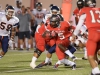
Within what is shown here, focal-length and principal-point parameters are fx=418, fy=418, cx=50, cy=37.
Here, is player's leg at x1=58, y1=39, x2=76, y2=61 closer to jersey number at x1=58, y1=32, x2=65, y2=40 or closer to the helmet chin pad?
jersey number at x1=58, y1=32, x2=65, y2=40

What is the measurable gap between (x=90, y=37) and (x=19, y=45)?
10.5 m

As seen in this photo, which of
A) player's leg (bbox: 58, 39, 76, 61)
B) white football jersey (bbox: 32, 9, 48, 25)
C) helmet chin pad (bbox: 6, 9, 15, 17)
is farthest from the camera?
white football jersey (bbox: 32, 9, 48, 25)

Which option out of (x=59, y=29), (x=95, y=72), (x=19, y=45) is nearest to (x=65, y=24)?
(x=59, y=29)

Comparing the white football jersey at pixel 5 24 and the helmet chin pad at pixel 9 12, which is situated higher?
the helmet chin pad at pixel 9 12

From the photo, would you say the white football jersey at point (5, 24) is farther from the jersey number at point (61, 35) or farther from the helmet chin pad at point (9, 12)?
the jersey number at point (61, 35)

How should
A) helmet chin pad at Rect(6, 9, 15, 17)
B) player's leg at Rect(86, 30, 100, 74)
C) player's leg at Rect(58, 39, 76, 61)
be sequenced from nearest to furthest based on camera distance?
player's leg at Rect(86, 30, 100, 74)
player's leg at Rect(58, 39, 76, 61)
helmet chin pad at Rect(6, 9, 15, 17)

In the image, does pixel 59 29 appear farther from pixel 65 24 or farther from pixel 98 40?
pixel 98 40

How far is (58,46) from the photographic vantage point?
908 cm

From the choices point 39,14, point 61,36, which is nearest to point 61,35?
point 61,36

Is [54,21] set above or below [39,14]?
below

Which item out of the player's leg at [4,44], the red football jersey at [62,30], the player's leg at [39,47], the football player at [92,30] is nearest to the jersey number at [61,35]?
the red football jersey at [62,30]

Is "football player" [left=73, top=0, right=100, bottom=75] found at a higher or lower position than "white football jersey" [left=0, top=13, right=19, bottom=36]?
lower

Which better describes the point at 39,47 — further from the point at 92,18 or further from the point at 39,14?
the point at 39,14

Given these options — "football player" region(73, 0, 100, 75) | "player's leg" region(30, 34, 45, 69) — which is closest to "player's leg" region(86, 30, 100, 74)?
"football player" region(73, 0, 100, 75)
